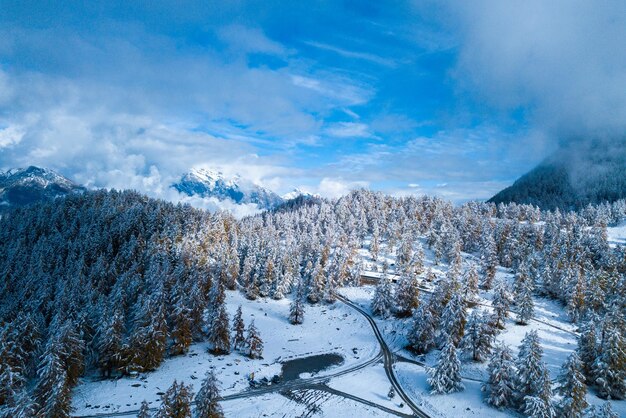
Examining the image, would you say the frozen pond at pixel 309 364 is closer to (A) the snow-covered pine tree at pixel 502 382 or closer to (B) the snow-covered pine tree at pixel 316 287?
(A) the snow-covered pine tree at pixel 502 382

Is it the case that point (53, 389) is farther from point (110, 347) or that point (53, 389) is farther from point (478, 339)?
point (478, 339)

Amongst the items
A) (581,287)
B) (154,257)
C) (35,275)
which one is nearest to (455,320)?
(581,287)

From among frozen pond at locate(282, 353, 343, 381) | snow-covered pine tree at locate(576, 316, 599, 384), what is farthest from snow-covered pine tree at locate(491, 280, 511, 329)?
frozen pond at locate(282, 353, 343, 381)

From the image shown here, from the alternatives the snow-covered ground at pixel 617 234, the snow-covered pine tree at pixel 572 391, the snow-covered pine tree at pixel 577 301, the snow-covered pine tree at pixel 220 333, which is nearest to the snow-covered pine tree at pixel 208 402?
the snow-covered pine tree at pixel 220 333

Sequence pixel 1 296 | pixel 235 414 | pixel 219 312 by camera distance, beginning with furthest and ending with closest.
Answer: pixel 1 296
pixel 219 312
pixel 235 414

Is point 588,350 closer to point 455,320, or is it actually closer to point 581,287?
point 455,320

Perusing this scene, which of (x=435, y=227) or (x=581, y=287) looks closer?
(x=581, y=287)

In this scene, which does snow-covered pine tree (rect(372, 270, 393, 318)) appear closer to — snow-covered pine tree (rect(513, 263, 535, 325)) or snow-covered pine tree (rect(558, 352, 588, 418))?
snow-covered pine tree (rect(513, 263, 535, 325))
